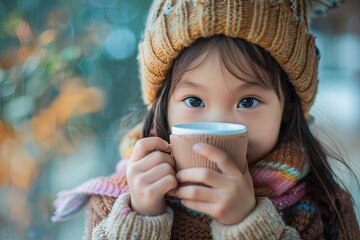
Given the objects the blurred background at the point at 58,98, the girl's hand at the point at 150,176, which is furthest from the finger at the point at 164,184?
the blurred background at the point at 58,98

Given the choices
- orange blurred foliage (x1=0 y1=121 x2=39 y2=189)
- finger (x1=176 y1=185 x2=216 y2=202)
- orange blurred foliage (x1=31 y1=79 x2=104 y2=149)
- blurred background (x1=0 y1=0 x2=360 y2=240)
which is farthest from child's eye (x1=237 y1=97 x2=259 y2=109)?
orange blurred foliage (x1=0 y1=121 x2=39 y2=189)

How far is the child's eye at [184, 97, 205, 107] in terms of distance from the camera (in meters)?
0.86

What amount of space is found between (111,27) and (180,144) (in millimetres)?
998

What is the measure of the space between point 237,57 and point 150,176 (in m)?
0.29

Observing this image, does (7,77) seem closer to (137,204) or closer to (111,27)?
(111,27)

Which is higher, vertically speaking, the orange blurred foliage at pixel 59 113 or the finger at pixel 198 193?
the finger at pixel 198 193

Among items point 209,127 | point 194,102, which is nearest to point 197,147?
point 209,127

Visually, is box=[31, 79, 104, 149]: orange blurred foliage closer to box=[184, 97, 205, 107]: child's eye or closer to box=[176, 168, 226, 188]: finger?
box=[184, 97, 205, 107]: child's eye

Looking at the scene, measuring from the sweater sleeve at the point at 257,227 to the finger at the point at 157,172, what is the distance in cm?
13

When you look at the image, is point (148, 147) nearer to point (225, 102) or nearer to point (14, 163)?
point (225, 102)

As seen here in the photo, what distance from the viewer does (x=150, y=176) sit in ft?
2.35

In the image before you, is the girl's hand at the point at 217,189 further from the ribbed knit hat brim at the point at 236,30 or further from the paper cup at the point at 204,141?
the ribbed knit hat brim at the point at 236,30

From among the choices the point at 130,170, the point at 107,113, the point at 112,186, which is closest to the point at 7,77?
the point at 107,113

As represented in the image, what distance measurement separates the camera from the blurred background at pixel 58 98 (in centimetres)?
144
